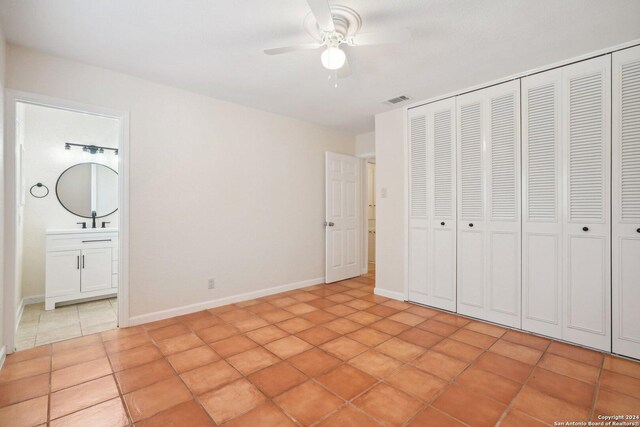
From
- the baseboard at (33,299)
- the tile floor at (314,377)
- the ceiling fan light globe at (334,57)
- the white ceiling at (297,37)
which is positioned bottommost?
the tile floor at (314,377)

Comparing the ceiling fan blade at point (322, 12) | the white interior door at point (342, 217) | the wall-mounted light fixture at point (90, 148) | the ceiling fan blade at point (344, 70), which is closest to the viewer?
the ceiling fan blade at point (322, 12)

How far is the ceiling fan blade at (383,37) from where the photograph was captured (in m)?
1.86

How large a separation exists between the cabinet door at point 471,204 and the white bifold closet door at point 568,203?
0.41 metres

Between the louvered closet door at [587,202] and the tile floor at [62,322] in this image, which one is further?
the tile floor at [62,322]

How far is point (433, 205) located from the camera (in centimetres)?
360

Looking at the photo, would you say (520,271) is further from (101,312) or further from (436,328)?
(101,312)

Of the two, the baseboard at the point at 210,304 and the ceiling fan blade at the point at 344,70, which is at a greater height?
the ceiling fan blade at the point at 344,70

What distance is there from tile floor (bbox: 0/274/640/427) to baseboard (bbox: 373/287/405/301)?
78 cm

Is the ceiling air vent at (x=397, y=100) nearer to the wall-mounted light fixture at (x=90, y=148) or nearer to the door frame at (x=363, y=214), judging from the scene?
the door frame at (x=363, y=214)

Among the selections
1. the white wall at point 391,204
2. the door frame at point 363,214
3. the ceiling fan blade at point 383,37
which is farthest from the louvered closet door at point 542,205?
the door frame at point 363,214

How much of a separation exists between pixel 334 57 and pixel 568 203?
8.13ft

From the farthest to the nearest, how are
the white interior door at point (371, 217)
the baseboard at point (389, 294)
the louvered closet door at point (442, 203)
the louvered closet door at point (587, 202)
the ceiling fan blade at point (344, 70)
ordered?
the white interior door at point (371, 217), the baseboard at point (389, 294), the louvered closet door at point (442, 203), the louvered closet door at point (587, 202), the ceiling fan blade at point (344, 70)

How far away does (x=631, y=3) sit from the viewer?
193 centimetres

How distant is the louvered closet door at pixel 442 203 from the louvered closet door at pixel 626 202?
4.38 feet
